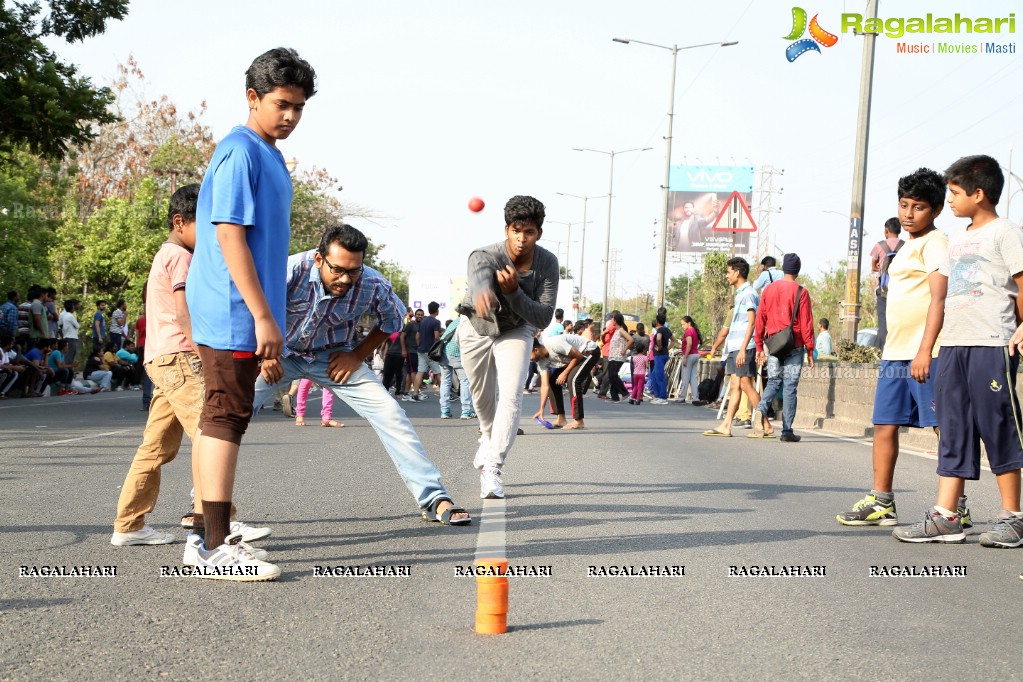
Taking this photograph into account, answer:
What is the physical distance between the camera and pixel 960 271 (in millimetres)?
6184

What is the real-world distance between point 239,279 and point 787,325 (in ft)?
30.7

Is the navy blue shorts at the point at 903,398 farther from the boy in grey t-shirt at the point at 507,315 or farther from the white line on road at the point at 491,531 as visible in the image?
the white line on road at the point at 491,531

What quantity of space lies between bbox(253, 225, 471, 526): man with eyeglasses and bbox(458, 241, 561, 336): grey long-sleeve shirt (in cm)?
94

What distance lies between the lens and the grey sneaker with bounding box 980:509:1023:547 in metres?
6.00

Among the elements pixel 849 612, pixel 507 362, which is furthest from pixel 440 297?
pixel 849 612

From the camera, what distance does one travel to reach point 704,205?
7638cm

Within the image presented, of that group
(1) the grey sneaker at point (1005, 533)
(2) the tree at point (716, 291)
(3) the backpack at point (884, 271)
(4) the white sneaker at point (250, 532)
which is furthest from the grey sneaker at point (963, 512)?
(2) the tree at point (716, 291)

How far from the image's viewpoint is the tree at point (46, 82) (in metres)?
18.7

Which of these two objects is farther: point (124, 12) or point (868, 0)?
point (124, 12)

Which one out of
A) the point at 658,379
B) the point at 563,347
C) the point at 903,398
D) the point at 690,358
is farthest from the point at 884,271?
the point at 658,379

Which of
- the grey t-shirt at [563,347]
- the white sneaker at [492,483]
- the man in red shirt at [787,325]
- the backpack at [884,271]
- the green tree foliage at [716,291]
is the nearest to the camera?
the white sneaker at [492,483]

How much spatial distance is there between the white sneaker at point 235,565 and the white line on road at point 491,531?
1084 millimetres

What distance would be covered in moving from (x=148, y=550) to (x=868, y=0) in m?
15.0

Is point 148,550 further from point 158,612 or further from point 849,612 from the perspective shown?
point 849,612
